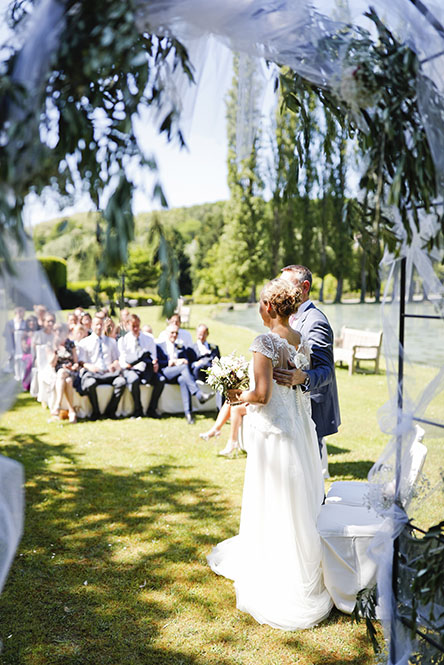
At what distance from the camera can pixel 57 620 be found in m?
3.49

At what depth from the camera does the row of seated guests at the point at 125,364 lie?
888cm

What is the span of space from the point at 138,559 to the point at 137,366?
4.97 meters

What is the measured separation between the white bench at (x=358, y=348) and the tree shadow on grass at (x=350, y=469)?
22.9ft

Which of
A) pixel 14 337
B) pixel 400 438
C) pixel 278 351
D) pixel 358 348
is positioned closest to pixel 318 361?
pixel 278 351

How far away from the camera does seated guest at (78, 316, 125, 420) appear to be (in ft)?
29.2

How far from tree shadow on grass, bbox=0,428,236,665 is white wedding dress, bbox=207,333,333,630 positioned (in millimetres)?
461

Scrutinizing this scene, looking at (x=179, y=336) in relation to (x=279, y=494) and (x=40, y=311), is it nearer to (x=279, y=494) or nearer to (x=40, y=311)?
(x=279, y=494)

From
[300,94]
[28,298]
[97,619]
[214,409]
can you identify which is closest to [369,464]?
[214,409]

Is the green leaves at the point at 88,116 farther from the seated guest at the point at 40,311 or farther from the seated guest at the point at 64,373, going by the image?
the seated guest at the point at 64,373

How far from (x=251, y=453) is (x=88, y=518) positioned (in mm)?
2192

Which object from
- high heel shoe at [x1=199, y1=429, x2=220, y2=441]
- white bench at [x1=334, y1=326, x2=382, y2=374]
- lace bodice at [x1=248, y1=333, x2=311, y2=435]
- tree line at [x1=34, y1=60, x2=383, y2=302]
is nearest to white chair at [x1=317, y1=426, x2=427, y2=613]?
lace bodice at [x1=248, y1=333, x2=311, y2=435]

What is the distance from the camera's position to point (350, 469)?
21.3ft

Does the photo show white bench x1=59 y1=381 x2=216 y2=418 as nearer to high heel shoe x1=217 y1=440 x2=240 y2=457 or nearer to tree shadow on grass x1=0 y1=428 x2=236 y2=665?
high heel shoe x1=217 y1=440 x2=240 y2=457

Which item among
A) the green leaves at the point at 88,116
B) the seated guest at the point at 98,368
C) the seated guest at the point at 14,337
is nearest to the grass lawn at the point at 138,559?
the seated guest at the point at 98,368
